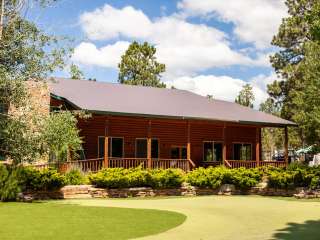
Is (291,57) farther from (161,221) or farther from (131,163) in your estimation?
(161,221)

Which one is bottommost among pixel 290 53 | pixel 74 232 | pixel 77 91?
pixel 74 232

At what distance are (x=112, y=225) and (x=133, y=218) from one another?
1434mm

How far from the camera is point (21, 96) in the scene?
17.8 m

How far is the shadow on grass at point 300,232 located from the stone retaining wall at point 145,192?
958 centimetres

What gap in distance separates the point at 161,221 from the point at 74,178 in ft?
28.4

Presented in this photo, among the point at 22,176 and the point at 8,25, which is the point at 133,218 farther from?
the point at 8,25

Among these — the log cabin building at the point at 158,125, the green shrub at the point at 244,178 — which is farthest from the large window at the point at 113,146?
the green shrub at the point at 244,178

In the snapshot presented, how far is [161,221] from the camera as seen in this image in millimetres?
13977

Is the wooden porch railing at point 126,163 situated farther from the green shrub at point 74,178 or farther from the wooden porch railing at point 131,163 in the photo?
the green shrub at point 74,178

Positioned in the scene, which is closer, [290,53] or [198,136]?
[198,136]

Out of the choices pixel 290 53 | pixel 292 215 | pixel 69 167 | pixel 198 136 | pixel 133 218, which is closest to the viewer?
pixel 133 218

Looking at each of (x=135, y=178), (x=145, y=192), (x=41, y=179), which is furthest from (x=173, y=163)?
(x=41, y=179)

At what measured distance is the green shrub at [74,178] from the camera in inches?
849

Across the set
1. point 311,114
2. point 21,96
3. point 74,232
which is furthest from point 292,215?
point 311,114
